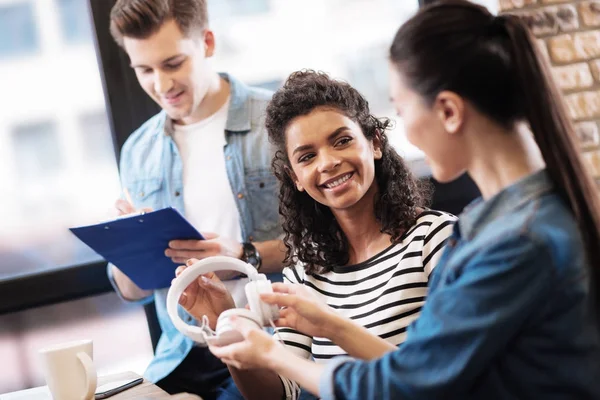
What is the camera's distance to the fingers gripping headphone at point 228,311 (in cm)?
115

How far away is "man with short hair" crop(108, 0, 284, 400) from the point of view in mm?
2100

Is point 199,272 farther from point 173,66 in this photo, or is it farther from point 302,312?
point 173,66

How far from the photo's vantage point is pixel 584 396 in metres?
0.88

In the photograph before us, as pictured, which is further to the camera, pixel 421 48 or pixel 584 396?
pixel 421 48

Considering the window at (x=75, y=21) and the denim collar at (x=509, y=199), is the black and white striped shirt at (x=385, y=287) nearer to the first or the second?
the denim collar at (x=509, y=199)

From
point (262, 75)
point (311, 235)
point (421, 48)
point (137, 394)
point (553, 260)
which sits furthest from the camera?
point (262, 75)

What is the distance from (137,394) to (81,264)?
1029 millimetres

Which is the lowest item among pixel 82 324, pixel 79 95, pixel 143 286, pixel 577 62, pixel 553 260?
pixel 82 324

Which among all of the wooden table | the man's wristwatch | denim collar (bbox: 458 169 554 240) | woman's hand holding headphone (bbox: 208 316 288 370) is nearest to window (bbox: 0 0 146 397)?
the man's wristwatch

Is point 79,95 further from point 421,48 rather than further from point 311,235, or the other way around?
point 421,48

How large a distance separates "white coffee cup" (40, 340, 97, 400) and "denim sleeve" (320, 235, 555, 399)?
2.02 feet

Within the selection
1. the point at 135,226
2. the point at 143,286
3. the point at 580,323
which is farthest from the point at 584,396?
the point at 143,286

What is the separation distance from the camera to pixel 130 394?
147cm

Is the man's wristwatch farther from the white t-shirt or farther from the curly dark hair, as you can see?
the curly dark hair
